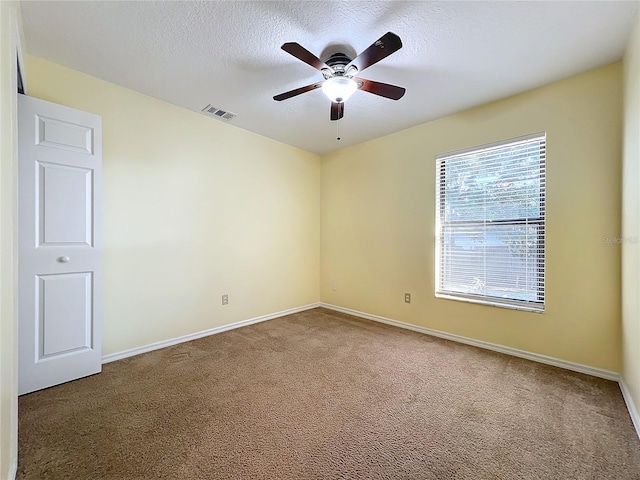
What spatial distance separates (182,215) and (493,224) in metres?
3.28

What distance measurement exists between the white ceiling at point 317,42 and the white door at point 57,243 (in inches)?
24.2

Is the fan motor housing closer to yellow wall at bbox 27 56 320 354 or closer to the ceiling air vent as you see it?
the ceiling air vent

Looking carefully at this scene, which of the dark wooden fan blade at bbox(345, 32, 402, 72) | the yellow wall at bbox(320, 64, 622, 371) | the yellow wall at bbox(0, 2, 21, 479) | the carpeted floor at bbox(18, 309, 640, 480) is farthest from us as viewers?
the yellow wall at bbox(320, 64, 622, 371)

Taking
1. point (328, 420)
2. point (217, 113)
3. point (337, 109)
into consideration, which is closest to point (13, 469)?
point (328, 420)

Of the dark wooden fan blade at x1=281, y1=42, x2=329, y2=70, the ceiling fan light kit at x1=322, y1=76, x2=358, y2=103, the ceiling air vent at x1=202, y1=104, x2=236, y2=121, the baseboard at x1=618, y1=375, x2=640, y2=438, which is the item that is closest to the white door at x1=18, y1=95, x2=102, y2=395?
the ceiling air vent at x1=202, y1=104, x2=236, y2=121

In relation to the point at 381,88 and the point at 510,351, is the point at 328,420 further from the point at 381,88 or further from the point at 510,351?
the point at 381,88

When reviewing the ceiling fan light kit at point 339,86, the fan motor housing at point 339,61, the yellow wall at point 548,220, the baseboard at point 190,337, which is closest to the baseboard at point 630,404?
the yellow wall at point 548,220

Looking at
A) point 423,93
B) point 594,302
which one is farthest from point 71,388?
point 594,302

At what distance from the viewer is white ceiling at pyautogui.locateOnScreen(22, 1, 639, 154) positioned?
1.69 meters

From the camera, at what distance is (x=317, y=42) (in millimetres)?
1967

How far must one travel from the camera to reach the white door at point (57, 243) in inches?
76.6

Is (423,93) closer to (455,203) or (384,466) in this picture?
(455,203)

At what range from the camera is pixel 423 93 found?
8.63 feet

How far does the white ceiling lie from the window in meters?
0.62
